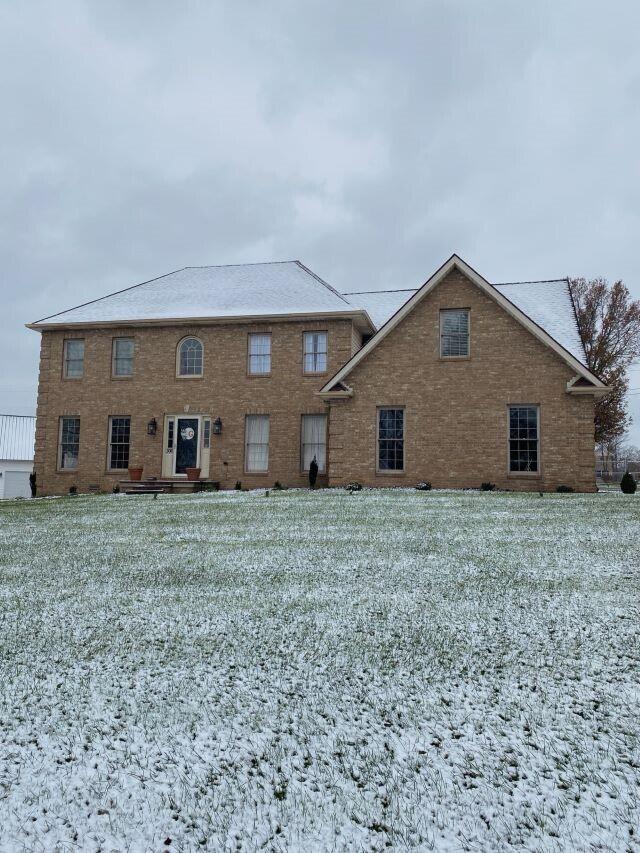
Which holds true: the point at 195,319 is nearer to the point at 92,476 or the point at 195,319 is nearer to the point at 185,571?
the point at 92,476

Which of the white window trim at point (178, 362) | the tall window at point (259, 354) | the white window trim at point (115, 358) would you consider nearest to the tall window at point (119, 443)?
the white window trim at point (115, 358)

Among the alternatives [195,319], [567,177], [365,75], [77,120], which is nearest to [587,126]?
[567,177]

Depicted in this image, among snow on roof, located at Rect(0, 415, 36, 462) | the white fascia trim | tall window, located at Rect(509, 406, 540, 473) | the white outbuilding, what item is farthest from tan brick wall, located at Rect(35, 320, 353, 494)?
the white outbuilding

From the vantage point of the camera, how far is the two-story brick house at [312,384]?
1797cm

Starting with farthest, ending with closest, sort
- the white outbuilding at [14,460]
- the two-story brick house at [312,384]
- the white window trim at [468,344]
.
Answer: the white outbuilding at [14,460]
the white window trim at [468,344]
the two-story brick house at [312,384]

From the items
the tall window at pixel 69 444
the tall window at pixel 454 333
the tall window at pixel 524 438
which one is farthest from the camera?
the tall window at pixel 69 444

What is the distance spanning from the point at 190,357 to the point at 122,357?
2.62m

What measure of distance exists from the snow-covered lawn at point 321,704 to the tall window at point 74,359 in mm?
18097

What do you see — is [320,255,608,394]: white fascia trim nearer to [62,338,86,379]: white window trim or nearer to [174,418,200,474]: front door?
[174,418,200,474]: front door

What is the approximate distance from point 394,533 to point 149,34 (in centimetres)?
1286

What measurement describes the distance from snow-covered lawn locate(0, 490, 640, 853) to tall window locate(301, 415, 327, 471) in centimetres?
1465

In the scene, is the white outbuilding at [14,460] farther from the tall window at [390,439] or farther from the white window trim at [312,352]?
the tall window at [390,439]

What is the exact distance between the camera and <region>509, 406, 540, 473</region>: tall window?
17.8 m

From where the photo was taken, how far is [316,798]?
230 cm
